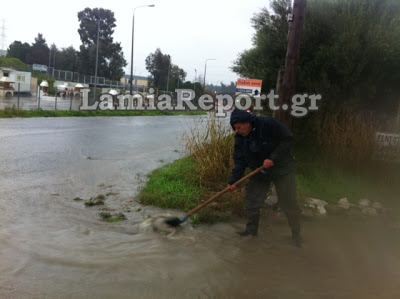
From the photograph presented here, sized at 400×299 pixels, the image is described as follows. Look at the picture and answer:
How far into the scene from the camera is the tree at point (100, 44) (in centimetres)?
6675

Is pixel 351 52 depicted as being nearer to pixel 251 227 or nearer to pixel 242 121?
pixel 242 121

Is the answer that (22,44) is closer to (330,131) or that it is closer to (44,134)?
(44,134)

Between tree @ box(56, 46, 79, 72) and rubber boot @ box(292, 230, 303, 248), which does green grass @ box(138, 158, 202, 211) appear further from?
tree @ box(56, 46, 79, 72)

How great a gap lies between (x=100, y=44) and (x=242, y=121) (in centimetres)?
6743

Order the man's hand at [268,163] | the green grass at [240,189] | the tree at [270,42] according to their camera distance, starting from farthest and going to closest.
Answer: the tree at [270,42] < the green grass at [240,189] < the man's hand at [268,163]

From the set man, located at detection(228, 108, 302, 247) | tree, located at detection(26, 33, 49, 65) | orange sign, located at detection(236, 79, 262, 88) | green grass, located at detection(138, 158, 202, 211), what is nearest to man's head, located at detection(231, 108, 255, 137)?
man, located at detection(228, 108, 302, 247)

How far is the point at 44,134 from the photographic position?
1217 cm

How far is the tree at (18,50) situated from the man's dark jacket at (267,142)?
88.1 m

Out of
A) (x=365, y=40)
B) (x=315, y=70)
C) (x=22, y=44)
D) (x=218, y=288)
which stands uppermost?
(x=22, y=44)

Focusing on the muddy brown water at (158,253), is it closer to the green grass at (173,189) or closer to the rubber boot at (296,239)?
the rubber boot at (296,239)

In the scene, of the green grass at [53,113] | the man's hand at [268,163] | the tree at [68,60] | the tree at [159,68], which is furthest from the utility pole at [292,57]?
the tree at [68,60]

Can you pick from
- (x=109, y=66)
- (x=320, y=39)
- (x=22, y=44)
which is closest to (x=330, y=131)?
(x=320, y=39)

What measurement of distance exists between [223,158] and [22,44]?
87.9m

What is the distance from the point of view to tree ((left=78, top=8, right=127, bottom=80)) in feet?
219
